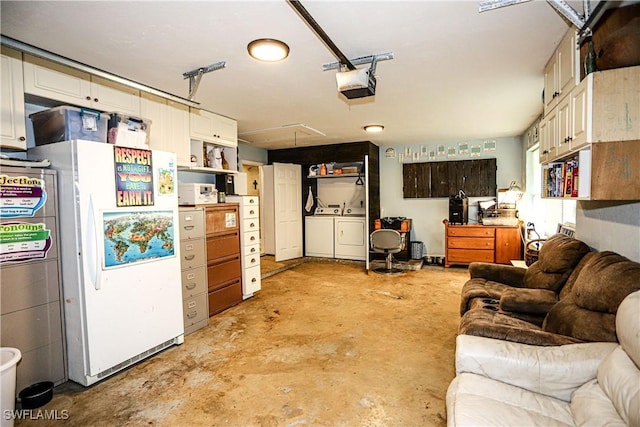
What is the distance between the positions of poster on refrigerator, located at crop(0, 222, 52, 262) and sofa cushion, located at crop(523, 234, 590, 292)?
3.74 metres

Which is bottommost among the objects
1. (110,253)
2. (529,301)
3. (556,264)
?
(529,301)

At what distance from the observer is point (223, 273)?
12.1 feet

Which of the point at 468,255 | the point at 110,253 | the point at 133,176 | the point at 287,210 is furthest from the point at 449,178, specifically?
the point at 110,253

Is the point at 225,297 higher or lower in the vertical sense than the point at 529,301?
lower

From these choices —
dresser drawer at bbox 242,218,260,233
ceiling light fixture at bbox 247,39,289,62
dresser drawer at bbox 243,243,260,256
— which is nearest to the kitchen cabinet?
dresser drawer at bbox 242,218,260,233

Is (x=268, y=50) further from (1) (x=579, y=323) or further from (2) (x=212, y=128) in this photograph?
(1) (x=579, y=323)

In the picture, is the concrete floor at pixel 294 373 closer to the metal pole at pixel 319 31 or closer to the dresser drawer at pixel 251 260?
the dresser drawer at pixel 251 260

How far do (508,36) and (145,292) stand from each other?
325 centimetres

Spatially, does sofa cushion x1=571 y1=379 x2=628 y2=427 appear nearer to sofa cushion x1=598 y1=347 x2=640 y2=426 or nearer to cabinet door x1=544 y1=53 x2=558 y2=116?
sofa cushion x1=598 y1=347 x2=640 y2=426

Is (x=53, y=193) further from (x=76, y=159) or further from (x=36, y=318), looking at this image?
(x=36, y=318)

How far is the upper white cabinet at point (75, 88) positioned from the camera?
2281mm

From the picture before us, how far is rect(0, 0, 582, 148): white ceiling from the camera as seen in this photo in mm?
1792

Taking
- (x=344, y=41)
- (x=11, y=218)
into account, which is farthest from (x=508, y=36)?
(x=11, y=218)

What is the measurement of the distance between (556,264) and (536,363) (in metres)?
1.31
